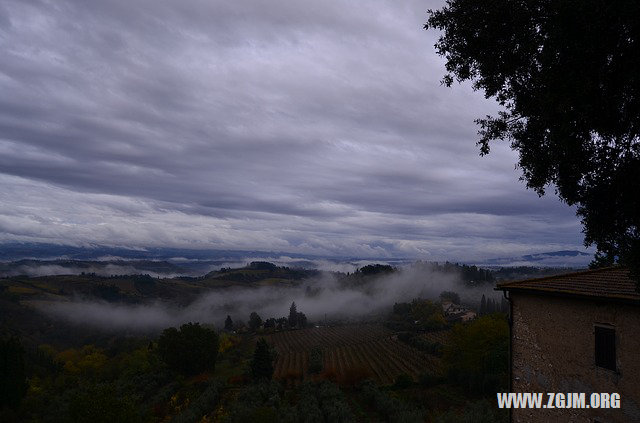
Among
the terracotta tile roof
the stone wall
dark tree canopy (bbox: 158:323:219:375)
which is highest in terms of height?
the terracotta tile roof

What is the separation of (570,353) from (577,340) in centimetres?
58

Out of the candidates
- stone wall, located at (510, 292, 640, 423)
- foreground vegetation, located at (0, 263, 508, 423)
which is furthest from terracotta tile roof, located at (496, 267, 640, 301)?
foreground vegetation, located at (0, 263, 508, 423)

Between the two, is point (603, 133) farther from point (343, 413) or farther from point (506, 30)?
point (343, 413)

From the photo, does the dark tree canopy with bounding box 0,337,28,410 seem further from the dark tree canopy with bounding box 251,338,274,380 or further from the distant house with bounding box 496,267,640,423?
the distant house with bounding box 496,267,640,423

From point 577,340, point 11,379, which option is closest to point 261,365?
point 11,379

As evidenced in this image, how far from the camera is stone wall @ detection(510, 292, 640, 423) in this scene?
12227 millimetres

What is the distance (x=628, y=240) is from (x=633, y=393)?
6.40 m

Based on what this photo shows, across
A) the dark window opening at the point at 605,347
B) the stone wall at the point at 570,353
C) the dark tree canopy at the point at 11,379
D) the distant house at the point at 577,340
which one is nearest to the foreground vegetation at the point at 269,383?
the dark tree canopy at the point at 11,379

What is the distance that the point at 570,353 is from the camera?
543 inches

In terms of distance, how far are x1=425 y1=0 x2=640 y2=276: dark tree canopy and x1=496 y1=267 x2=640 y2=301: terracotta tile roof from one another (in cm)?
371

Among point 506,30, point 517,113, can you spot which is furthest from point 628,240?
point 506,30

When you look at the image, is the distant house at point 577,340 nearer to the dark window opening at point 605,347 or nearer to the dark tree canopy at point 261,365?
the dark window opening at point 605,347

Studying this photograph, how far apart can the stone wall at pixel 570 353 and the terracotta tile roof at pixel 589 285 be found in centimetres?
39

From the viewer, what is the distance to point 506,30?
32.3ft
